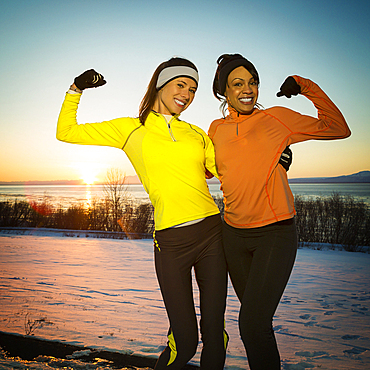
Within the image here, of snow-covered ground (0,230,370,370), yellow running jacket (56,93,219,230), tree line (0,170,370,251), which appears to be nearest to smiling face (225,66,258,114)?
yellow running jacket (56,93,219,230)

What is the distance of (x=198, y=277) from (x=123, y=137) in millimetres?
1129

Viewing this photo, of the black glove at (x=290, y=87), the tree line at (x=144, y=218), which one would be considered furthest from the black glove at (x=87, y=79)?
the tree line at (x=144, y=218)

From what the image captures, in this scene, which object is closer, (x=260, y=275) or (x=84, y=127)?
(x=260, y=275)

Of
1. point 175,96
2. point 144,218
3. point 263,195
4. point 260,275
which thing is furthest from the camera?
point 144,218

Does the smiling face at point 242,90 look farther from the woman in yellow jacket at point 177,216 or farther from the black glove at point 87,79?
the black glove at point 87,79

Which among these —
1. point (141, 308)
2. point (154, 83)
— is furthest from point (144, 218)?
point (154, 83)

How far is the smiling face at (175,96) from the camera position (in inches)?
87.3

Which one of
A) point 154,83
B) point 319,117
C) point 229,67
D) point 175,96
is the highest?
point 229,67

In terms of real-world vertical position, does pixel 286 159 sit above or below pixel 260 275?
above

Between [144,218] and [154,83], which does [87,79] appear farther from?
[144,218]

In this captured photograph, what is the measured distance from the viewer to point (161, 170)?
1.96 meters

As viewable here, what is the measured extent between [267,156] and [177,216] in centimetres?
75

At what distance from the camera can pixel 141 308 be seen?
467 cm

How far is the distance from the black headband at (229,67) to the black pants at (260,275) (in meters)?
1.15
